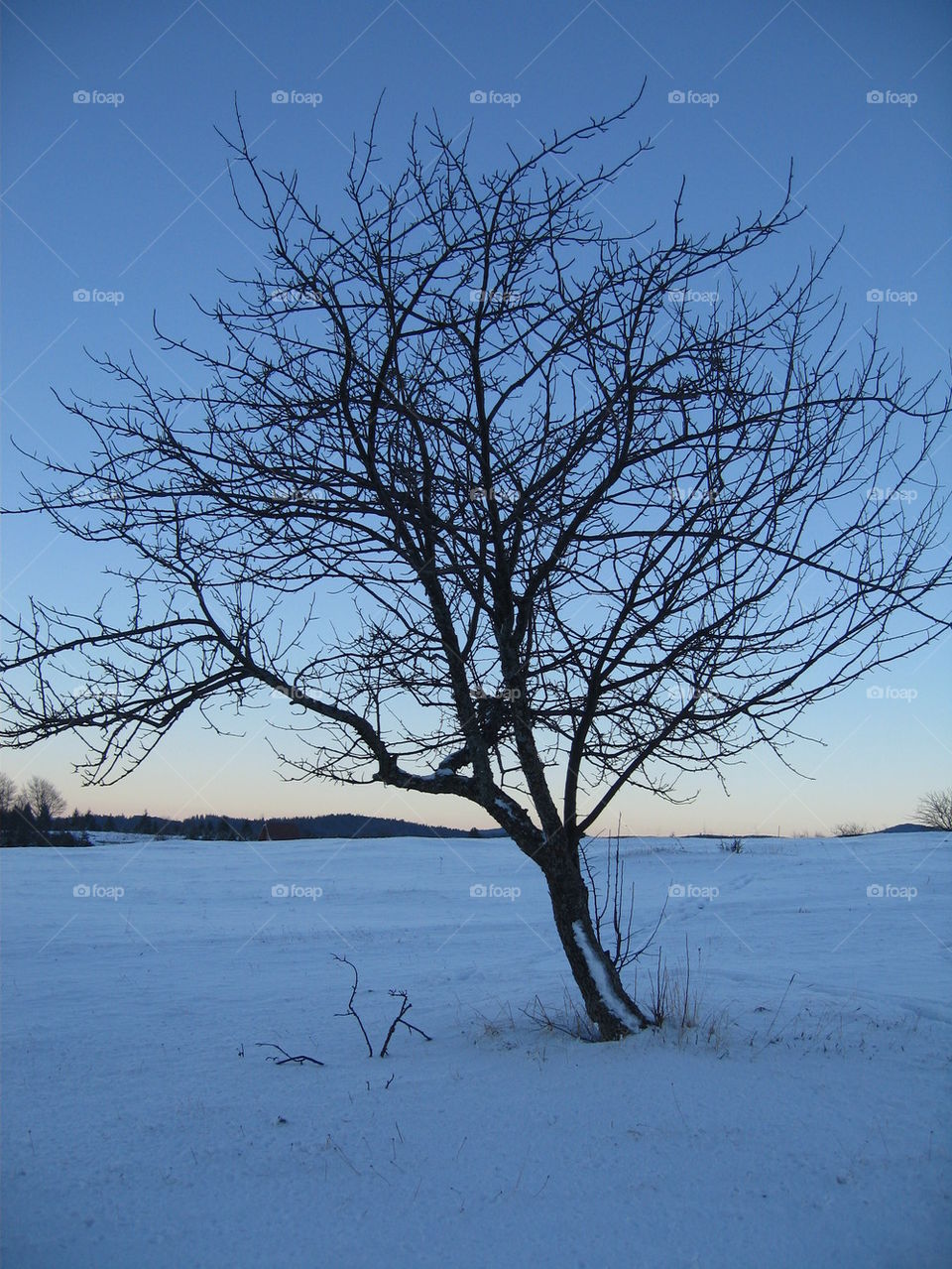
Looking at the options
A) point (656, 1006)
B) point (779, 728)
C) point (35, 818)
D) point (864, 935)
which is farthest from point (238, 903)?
point (35, 818)

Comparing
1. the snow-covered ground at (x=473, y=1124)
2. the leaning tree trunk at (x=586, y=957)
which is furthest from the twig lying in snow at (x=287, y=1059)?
the leaning tree trunk at (x=586, y=957)

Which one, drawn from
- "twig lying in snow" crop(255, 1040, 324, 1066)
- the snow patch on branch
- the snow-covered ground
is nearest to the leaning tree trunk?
the snow patch on branch

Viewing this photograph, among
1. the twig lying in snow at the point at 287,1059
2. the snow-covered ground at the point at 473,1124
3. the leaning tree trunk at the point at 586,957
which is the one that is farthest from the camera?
the twig lying in snow at the point at 287,1059

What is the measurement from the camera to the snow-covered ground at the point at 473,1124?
3.14 metres

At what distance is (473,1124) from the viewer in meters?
4.19

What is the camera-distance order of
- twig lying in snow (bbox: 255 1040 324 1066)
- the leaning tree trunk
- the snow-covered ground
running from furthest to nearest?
twig lying in snow (bbox: 255 1040 324 1066) → the leaning tree trunk → the snow-covered ground

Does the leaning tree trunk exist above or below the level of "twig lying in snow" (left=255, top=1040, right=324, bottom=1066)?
above

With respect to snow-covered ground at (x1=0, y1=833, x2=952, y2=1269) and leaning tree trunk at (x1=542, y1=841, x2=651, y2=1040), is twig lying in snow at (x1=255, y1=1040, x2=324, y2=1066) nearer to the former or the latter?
snow-covered ground at (x1=0, y1=833, x2=952, y2=1269)

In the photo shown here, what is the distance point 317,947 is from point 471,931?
317 cm

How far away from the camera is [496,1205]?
3.35m

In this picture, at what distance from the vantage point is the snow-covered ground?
314cm

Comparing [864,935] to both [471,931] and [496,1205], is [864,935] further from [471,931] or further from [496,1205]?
[496,1205]

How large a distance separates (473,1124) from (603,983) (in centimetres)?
160

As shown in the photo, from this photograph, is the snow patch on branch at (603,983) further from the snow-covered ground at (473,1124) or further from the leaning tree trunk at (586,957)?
the snow-covered ground at (473,1124)
